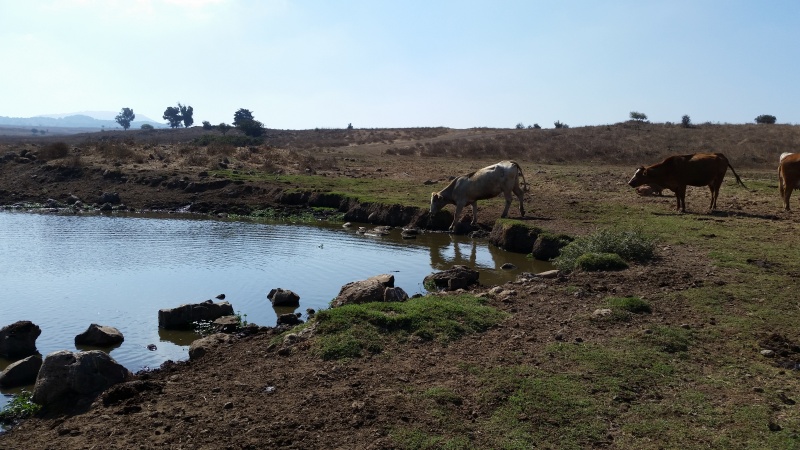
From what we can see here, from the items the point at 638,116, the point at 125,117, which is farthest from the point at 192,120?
the point at 638,116

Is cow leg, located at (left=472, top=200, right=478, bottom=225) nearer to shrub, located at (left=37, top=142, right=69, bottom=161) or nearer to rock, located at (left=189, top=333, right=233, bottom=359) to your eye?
rock, located at (left=189, top=333, right=233, bottom=359)

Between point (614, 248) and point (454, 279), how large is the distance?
3.86 m

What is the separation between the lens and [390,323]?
9.60 metres

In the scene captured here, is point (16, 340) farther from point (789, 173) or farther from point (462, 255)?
point (789, 173)

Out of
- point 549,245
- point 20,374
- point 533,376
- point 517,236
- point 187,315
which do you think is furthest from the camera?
point 517,236

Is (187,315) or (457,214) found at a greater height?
(457,214)

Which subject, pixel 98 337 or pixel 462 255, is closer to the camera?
pixel 98 337

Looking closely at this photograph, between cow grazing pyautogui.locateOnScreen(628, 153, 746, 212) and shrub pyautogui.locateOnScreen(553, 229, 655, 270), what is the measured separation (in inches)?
292

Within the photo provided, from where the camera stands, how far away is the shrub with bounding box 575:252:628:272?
45.0 ft

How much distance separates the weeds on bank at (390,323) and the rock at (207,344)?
1.58m

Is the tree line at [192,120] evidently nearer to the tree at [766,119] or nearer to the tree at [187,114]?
the tree at [187,114]

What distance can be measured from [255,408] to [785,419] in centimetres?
Result: 546

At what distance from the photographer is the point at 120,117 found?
556 feet

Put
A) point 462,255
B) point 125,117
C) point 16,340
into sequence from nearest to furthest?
point 16,340
point 462,255
point 125,117
